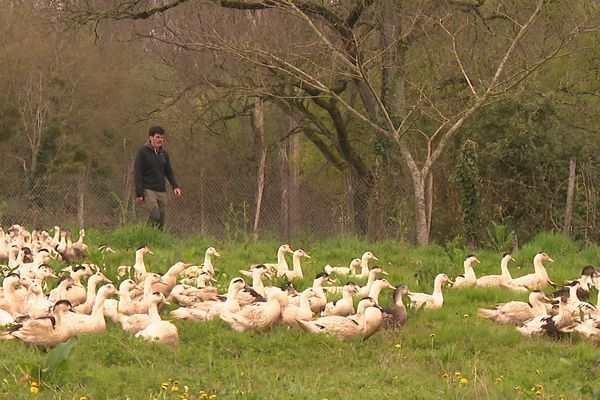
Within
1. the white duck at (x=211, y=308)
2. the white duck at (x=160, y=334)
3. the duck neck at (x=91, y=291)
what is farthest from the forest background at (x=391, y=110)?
the white duck at (x=160, y=334)

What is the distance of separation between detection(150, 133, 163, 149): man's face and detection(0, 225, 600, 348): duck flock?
4.00 meters

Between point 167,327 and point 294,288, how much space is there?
3.23 metres

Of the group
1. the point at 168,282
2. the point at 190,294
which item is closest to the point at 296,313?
the point at 190,294

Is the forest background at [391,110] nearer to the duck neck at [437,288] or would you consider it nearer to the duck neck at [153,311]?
the duck neck at [437,288]

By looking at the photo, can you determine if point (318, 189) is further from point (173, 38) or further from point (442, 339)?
point (442, 339)

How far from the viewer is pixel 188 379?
817cm

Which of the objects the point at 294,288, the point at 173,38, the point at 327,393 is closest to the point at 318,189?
the point at 173,38

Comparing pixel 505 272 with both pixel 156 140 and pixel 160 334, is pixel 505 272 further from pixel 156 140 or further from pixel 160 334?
pixel 156 140

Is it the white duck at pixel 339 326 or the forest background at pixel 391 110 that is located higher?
the forest background at pixel 391 110

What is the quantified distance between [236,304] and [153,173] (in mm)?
7024

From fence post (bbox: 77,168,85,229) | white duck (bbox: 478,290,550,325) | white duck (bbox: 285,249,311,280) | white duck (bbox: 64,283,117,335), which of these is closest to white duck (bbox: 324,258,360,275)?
white duck (bbox: 285,249,311,280)

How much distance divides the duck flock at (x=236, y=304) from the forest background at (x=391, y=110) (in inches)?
170

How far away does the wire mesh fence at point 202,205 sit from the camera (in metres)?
21.0

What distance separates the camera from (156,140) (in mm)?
16922
